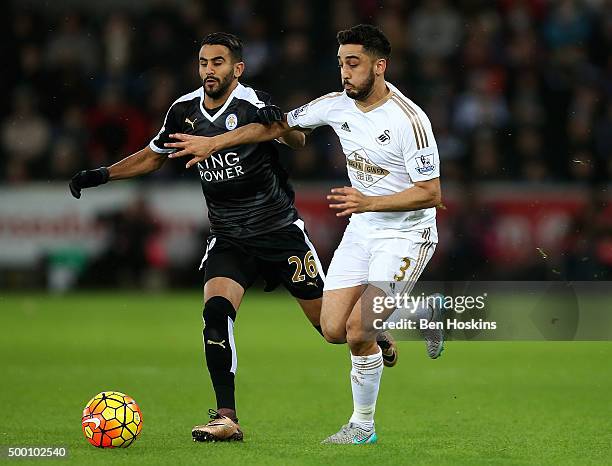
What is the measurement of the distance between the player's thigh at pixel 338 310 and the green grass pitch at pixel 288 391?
664 millimetres

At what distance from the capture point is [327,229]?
58.2 feet

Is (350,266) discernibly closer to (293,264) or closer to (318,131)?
(293,264)

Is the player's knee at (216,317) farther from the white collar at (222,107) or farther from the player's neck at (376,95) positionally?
the player's neck at (376,95)

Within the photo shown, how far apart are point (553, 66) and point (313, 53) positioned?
366 centimetres

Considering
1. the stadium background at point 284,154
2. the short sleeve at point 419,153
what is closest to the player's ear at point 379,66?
the short sleeve at point 419,153

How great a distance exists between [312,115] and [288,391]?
9.67 ft

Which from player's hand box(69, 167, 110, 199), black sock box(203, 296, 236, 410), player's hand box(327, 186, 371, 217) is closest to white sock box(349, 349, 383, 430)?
black sock box(203, 296, 236, 410)

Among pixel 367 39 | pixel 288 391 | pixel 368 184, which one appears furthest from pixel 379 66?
pixel 288 391

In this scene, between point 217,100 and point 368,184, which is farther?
point 217,100

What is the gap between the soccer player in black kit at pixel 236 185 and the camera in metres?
7.99

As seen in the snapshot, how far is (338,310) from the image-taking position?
7664 mm

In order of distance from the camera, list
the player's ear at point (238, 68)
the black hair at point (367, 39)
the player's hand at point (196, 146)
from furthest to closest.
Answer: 1. the player's ear at point (238, 68)
2. the player's hand at point (196, 146)
3. the black hair at point (367, 39)

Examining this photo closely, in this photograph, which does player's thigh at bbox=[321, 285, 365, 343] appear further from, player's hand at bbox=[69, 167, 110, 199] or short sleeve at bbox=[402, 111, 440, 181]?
player's hand at bbox=[69, 167, 110, 199]

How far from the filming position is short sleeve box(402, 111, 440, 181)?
7.36 meters
